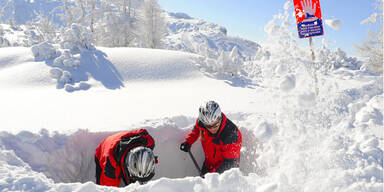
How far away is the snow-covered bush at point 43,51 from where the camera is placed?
6.47 metres

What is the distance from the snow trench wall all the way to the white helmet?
1073 millimetres

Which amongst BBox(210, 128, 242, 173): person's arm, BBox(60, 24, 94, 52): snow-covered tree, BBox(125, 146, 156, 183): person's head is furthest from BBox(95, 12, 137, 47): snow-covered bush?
BBox(125, 146, 156, 183): person's head

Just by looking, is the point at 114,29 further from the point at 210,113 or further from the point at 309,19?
the point at 210,113

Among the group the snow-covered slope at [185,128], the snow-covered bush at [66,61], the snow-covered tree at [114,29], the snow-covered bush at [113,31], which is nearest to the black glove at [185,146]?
the snow-covered slope at [185,128]

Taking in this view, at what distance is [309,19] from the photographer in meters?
3.43

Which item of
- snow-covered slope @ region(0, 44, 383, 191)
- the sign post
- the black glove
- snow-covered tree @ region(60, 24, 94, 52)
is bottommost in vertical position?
the black glove

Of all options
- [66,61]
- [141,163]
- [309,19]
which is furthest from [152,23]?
[141,163]

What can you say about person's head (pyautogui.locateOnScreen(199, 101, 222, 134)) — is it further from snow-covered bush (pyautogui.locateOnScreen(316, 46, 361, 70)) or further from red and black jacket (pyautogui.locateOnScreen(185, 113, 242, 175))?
snow-covered bush (pyautogui.locateOnScreen(316, 46, 361, 70))

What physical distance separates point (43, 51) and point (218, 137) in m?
6.10

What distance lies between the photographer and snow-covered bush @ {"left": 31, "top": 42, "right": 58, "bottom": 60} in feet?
21.2

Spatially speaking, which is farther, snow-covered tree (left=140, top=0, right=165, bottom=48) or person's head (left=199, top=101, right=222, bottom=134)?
snow-covered tree (left=140, top=0, right=165, bottom=48)

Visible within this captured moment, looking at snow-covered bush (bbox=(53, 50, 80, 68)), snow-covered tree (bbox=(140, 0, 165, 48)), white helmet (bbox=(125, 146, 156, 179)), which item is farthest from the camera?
snow-covered tree (bbox=(140, 0, 165, 48))

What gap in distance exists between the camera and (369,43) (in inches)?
451

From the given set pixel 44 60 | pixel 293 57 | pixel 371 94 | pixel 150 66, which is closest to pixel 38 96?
pixel 44 60
